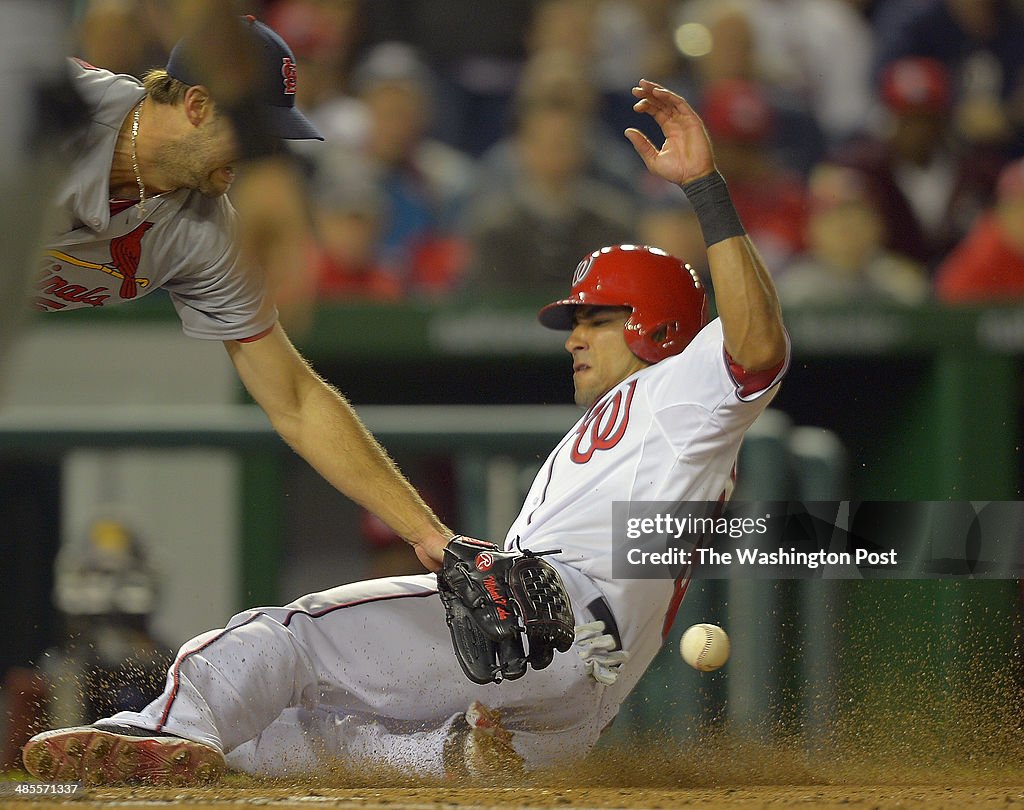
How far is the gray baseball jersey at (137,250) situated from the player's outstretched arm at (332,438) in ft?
0.24

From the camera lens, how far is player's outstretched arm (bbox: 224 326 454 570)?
10.1ft

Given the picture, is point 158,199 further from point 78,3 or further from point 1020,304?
point 1020,304

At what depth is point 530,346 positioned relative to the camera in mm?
4820

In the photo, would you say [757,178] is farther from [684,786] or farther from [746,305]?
[684,786]

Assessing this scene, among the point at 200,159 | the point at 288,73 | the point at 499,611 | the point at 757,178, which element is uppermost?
the point at 757,178

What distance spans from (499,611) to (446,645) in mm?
253

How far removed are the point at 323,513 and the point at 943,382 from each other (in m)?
2.09

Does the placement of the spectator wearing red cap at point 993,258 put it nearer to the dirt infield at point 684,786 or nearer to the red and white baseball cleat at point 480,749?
the dirt infield at point 684,786

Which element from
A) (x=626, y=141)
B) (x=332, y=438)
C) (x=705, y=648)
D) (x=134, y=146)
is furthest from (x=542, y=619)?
(x=626, y=141)

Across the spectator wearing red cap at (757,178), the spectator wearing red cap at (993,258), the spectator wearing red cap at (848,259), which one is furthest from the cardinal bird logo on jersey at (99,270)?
the spectator wearing red cap at (993,258)

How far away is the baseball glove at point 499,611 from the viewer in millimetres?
3002

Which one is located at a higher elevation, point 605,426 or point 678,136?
point 678,136

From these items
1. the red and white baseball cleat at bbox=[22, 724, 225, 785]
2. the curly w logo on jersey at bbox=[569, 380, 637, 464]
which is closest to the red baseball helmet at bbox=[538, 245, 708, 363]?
the curly w logo on jersey at bbox=[569, 380, 637, 464]

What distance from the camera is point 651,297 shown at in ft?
11.4
